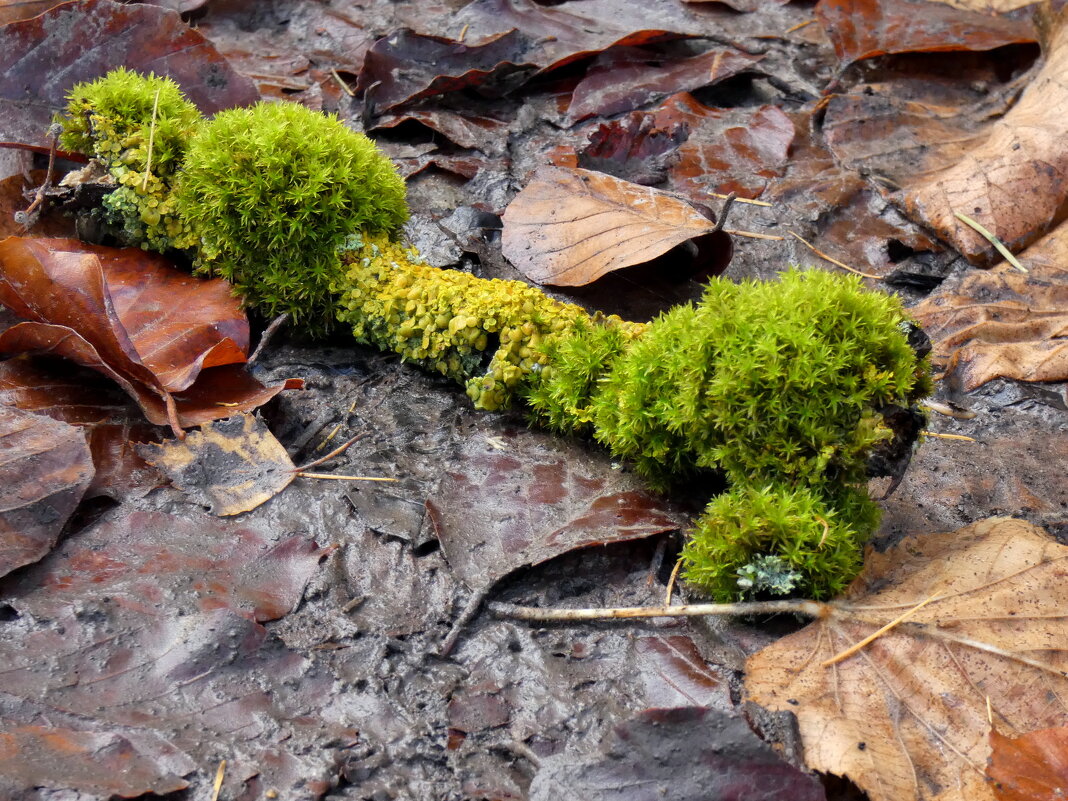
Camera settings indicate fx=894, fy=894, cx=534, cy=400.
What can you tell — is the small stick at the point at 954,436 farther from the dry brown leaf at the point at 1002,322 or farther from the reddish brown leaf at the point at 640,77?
A: the reddish brown leaf at the point at 640,77

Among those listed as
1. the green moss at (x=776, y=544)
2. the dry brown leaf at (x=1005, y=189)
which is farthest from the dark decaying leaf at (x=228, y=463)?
the dry brown leaf at (x=1005, y=189)

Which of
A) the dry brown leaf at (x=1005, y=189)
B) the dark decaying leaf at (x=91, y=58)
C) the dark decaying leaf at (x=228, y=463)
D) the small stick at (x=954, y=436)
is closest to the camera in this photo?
the dark decaying leaf at (x=228, y=463)

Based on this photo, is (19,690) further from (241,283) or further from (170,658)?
(241,283)

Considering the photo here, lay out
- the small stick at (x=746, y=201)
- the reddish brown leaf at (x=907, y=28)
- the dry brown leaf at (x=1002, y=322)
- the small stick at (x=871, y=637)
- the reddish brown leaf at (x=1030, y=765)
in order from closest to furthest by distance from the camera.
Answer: the reddish brown leaf at (x=1030, y=765), the small stick at (x=871, y=637), the dry brown leaf at (x=1002, y=322), the small stick at (x=746, y=201), the reddish brown leaf at (x=907, y=28)

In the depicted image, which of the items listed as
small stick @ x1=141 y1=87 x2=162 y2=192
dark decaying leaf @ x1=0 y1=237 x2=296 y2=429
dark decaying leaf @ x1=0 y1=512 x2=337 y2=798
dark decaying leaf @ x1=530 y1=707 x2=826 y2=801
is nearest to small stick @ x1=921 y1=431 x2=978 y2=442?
dark decaying leaf @ x1=530 y1=707 x2=826 y2=801

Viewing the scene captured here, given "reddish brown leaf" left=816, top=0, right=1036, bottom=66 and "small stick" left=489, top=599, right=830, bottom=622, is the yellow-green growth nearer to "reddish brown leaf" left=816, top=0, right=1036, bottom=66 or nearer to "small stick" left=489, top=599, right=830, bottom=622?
"small stick" left=489, top=599, right=830, bottom=622

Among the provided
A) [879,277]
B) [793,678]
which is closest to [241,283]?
[793,678]

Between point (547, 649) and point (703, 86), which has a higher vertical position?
point (703, 86)
